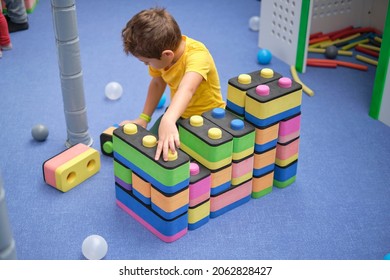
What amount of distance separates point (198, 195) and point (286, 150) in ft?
1.21

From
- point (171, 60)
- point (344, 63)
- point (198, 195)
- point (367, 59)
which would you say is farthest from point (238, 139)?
point (367, 59)

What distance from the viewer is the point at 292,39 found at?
9.18 feet

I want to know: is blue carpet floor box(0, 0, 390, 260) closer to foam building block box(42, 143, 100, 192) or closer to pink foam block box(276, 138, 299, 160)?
foam building block box(42, 143, 100, 192)

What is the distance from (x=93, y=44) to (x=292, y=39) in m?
1.05

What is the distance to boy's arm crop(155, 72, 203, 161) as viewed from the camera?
63.4 inches

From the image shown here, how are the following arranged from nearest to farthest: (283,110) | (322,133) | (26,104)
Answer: (283,110)
(322,133)
(26,104)

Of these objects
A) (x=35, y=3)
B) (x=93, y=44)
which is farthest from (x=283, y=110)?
(x=35, y=3)

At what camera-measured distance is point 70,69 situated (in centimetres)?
204

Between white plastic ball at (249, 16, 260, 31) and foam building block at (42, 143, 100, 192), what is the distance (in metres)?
1.54

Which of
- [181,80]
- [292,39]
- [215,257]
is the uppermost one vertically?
[181,80]

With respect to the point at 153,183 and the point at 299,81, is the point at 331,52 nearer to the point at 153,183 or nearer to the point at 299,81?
the point at 299,81

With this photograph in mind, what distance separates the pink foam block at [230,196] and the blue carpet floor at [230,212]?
0.04 meters

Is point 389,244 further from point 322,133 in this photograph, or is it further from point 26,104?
point 26,104

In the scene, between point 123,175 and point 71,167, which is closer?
point 123,175
